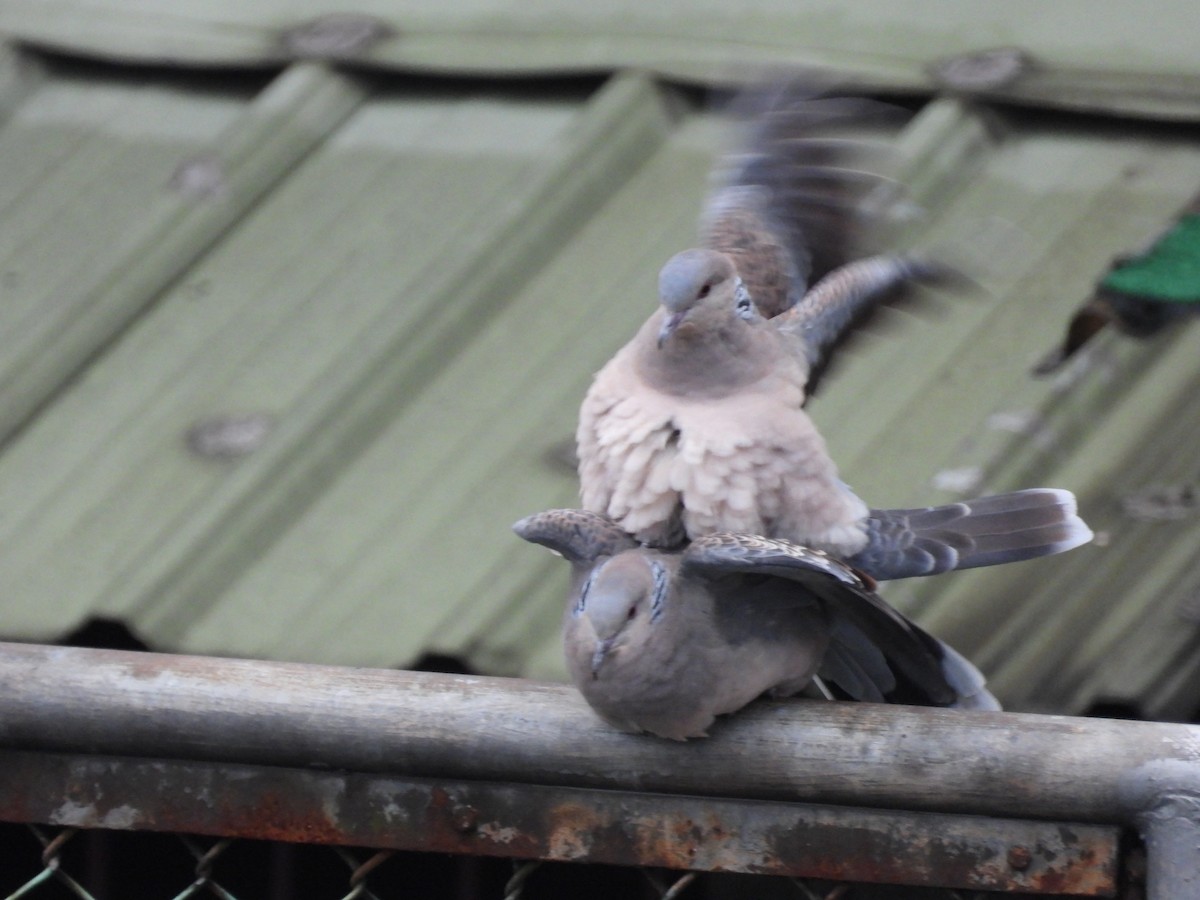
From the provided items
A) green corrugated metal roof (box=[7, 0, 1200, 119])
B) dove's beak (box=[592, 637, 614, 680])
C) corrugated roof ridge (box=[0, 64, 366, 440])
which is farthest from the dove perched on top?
corrugated roof ridge (box=[0, 64, 366, 440])

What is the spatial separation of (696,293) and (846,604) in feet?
1.52

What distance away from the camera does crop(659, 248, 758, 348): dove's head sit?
6.42 feet

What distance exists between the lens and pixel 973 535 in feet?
6.25

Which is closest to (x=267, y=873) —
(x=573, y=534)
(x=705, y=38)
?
(x=573, y=534)

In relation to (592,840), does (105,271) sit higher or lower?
higher

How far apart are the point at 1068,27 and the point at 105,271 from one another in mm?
1889

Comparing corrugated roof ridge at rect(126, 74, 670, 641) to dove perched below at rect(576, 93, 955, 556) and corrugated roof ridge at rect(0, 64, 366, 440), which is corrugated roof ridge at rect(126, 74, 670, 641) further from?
dove perched below at rect(576, 93, 955, 556)

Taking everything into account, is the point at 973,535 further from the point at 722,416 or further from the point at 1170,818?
the point at 1170,818

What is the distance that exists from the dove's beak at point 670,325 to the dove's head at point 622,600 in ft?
1.08

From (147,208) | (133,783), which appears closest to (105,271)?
(147,208)

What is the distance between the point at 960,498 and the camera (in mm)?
2342

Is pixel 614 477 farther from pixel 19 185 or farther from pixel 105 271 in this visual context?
pixel 19 185

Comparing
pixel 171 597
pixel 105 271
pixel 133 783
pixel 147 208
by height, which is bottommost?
pixel 133 783

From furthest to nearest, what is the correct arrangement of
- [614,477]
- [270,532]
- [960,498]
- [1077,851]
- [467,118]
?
[467,118], [270,532], [960,498], [614,477], [1077,851]
